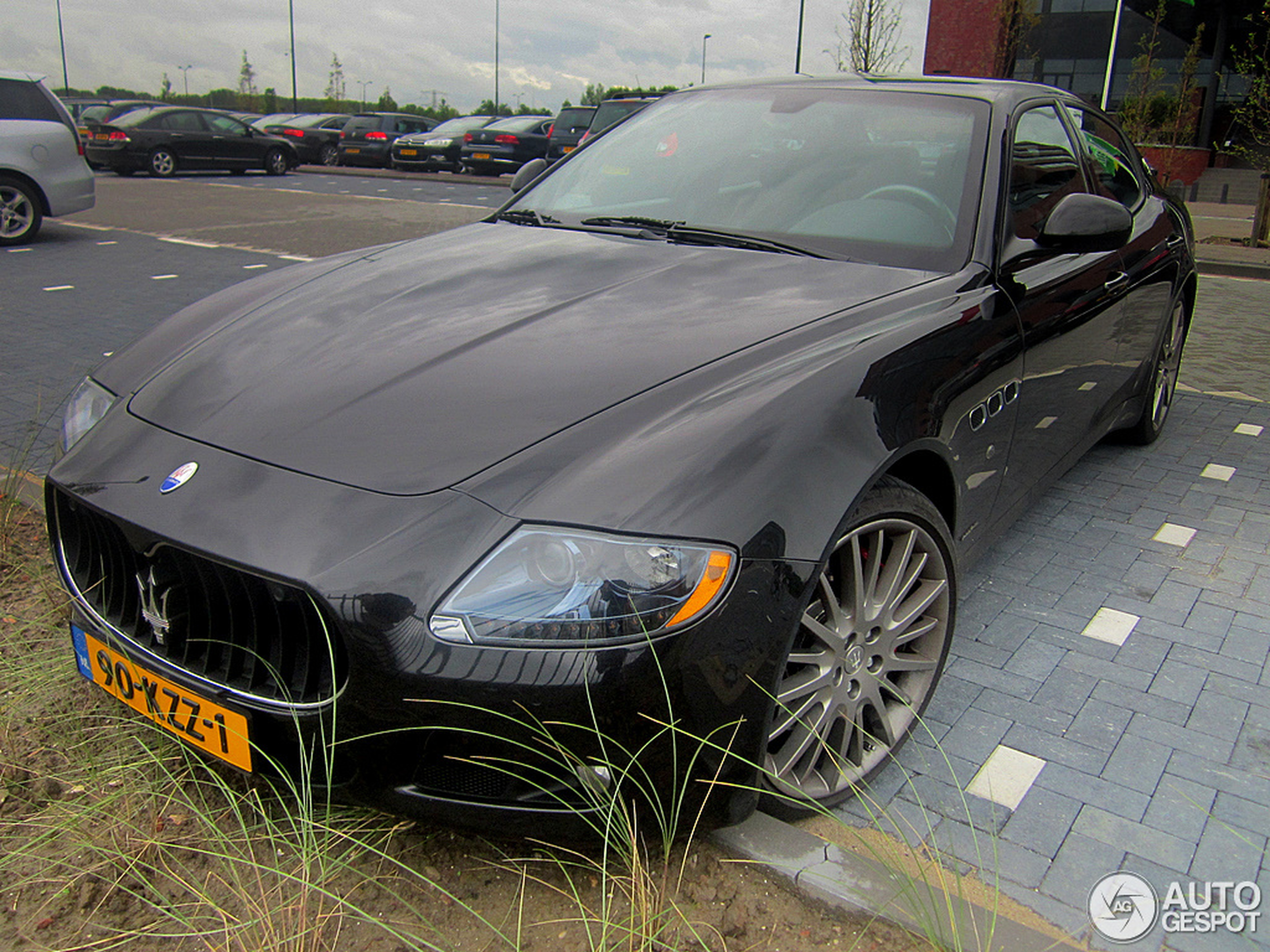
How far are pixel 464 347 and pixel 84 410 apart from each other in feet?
3.08

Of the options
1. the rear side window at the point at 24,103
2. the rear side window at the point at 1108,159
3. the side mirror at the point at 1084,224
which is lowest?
the side mirror at the point at 1084,224

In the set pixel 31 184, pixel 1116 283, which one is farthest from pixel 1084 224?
pixel 31 184

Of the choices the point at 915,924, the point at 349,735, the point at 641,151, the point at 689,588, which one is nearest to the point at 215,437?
the point at 349,735

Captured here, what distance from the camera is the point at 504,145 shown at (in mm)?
22844

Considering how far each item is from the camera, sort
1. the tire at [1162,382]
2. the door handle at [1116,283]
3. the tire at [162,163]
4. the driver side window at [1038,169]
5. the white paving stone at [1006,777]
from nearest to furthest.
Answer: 1. the white paving stone at [1006,777]
2. the driver side window at [1038,169]
3. the door handle at [1116,283]
4. the tire at [1162,382]
5. the tire at [162,163]

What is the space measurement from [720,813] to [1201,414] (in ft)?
15.2

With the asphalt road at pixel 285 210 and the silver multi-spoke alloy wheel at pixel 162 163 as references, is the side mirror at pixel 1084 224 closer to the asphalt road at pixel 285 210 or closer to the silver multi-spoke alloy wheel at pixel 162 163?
the asphalt road at pixel 285 210

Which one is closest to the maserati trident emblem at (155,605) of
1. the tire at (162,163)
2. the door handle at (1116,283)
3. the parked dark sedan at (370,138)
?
the door handle at (1116,283)

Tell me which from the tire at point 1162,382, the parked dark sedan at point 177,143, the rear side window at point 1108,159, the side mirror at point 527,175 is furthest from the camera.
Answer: the parked dark sedan at point 177,143

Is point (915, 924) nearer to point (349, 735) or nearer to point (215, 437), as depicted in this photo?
point (349, 735)

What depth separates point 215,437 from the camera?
6.49ft

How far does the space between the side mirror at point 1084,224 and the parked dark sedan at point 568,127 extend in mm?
18984

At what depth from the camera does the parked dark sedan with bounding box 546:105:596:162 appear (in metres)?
20.8

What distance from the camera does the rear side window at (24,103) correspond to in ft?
32.5
